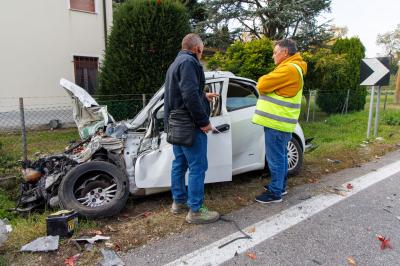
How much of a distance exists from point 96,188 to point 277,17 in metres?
13.0

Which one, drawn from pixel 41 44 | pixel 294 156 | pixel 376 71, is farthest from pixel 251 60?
pixel 41 44

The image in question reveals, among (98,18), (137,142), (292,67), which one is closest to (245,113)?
(292,67)

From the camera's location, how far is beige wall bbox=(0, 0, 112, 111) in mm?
10070

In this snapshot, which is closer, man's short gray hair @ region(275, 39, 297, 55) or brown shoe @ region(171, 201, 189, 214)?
brown shoe @ region(171, 201, 189, 214)

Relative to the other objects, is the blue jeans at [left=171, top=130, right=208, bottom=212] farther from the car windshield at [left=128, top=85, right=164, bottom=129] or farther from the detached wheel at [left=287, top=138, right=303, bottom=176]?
the detached wheel at [left=287, top=138, right=303, bottom=176]

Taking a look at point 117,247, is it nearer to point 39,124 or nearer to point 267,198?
point 267,198

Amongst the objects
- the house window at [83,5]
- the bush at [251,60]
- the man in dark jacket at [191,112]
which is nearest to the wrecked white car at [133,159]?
the man in dark jacket at [191,112]

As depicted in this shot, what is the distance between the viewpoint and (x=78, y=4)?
11.3 metres

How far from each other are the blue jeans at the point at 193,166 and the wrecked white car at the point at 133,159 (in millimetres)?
325

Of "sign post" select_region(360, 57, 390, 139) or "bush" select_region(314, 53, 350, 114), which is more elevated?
"sign post" select_region(360, 57, 390, 139)

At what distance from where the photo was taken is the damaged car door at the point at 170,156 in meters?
3.87

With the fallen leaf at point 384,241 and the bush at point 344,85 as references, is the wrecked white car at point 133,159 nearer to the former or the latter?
the fallen leaf at point 384,241

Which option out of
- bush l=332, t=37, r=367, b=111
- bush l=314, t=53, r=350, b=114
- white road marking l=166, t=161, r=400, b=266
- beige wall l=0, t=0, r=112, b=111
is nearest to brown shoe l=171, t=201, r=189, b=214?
white road marking l=166, t=161, r=400, b=266

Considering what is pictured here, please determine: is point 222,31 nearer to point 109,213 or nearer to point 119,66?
point 119,66
